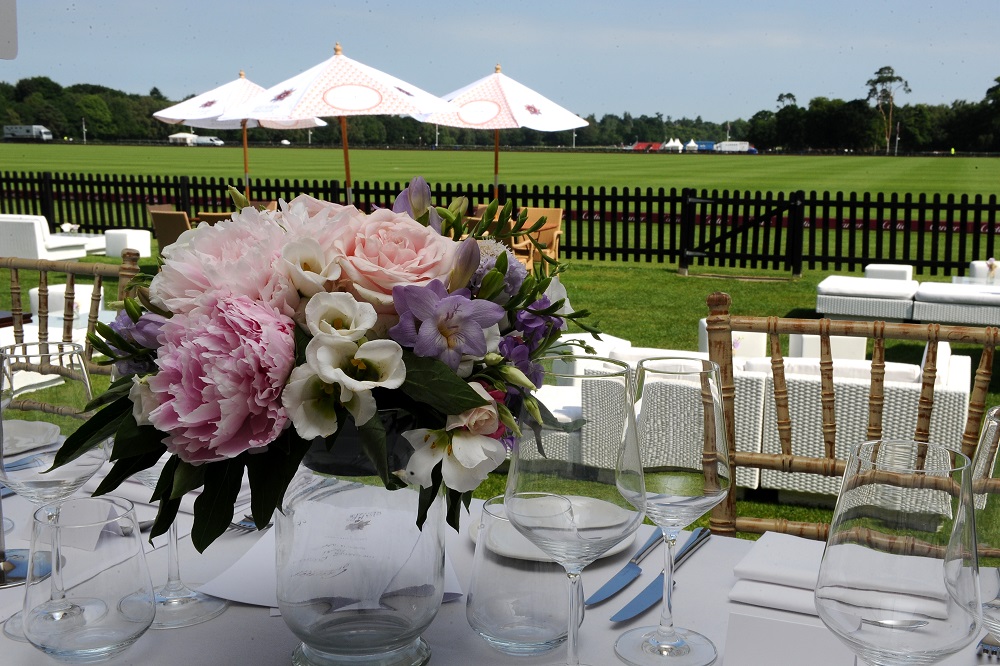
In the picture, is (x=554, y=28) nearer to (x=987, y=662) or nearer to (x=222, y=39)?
(x=222, y=39)

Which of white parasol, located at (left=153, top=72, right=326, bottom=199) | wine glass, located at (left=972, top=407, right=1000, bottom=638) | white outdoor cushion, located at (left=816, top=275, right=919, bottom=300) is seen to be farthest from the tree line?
wine glass, located at (left=972, top=407, right=1000, bottom=638)

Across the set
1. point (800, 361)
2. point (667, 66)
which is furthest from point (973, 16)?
point (800, 361)

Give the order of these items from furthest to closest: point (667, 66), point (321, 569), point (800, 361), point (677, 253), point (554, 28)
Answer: point (554, 28)
point (667, 66)
point (677, 253)
point (800, 361)
point (321, 569)

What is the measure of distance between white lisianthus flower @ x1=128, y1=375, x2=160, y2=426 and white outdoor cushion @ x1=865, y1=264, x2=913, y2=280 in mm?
10197

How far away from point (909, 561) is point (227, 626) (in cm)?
88

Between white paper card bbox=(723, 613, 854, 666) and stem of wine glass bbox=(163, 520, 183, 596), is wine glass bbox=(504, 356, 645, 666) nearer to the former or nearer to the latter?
white paper card bbox=(723, 613, 854, 666)

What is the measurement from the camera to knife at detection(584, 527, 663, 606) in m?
1.29

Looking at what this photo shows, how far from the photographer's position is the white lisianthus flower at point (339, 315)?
2.96 ft

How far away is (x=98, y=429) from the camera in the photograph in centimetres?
103

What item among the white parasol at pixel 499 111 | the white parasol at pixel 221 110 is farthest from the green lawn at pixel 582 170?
the white parasol at pixel 499 111

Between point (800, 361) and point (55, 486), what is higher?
point (55, 486)

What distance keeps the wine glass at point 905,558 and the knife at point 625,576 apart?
0.50 m

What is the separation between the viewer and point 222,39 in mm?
143500

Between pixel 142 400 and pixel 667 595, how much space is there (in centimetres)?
69
